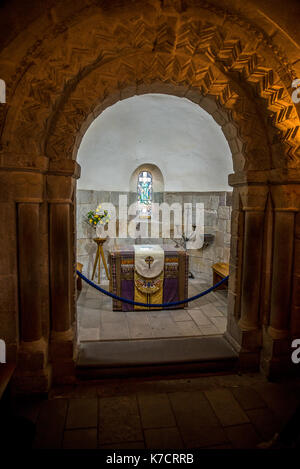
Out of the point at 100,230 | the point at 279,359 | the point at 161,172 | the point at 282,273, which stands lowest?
the point at 279,359

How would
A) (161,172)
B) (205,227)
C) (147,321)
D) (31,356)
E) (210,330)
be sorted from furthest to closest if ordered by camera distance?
1. (161,172)
2. (205,227)
3. (147,321)
4. (210,330)
5. (31,356)

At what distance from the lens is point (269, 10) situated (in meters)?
2.59

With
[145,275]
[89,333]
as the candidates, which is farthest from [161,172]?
[89,333]

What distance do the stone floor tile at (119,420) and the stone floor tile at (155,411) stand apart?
0.20 ft

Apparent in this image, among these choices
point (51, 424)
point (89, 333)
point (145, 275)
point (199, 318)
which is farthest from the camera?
point (145, 275)

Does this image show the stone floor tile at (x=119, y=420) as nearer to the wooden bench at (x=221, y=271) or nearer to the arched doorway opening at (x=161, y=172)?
the arched doorway opening at (x=161, y=172)

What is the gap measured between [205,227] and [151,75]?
16.9ft

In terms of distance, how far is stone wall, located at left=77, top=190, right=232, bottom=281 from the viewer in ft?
23.1

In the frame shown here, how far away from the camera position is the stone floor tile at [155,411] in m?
2.55

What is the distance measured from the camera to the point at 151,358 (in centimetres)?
336

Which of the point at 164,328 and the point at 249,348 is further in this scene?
the point at 164,328

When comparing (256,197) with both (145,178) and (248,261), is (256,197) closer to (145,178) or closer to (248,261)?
(248,261)
